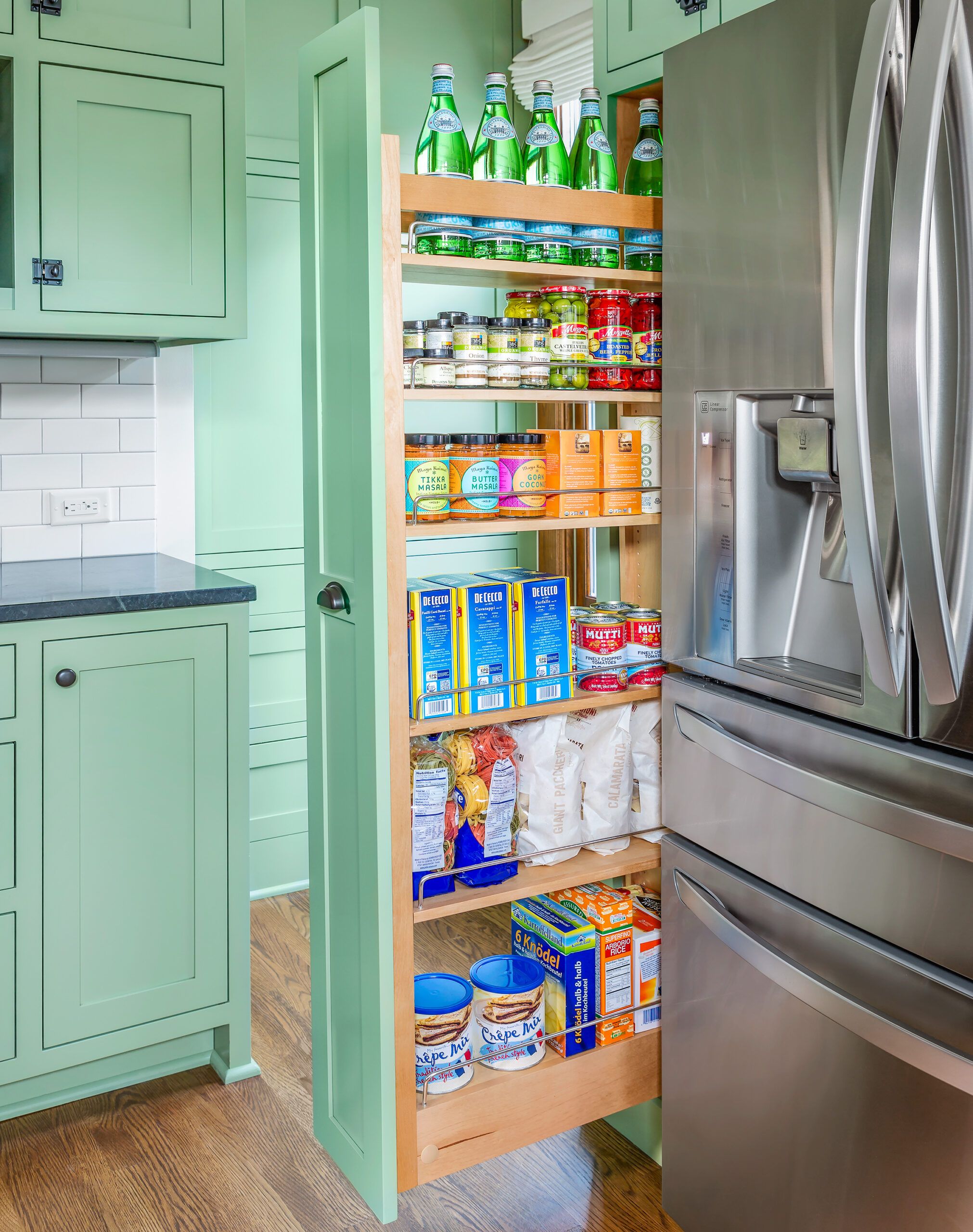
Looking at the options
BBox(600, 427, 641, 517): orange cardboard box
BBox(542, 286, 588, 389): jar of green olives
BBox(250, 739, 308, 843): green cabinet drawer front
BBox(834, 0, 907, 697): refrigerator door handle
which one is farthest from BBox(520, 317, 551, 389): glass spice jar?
BBox(250, 739, 308, 843): green cabinet drawer front

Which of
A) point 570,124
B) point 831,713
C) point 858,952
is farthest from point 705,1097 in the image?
point 570,124

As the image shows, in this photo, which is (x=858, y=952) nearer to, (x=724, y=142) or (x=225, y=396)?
(x=724, y=142)

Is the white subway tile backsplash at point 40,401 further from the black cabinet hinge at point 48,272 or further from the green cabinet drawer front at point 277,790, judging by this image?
the green cabinet drawer front at point 277,790

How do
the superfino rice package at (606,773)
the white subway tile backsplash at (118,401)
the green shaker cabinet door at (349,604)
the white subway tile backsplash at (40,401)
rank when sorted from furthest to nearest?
the white subway tile backsplash at (118,401) < the white subway tile backsplash at (40,401) < the superfino rice package at (606,773) < the green shaker cabinet door at (349,604)

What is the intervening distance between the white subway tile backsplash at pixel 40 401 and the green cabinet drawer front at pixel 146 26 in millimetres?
765

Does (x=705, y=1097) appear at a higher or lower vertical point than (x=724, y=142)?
lower

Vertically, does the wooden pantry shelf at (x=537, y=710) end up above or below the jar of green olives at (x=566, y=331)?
below

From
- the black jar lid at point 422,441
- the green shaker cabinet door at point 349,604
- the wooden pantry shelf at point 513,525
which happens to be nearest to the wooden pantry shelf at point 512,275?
the green shaker cabinet door at point 349,604

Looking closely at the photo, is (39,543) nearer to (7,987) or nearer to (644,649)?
(7,987)

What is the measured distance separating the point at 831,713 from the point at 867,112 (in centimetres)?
70

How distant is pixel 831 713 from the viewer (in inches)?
53.3

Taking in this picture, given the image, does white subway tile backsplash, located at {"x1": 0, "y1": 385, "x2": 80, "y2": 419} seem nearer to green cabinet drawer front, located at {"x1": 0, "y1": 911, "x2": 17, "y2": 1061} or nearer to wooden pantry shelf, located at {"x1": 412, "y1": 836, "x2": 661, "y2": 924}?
green cabinet drawer front, located at {"x1": 0, "y1": 911, "x2": 17, "y2": 1061}

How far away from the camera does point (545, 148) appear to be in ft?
5.63

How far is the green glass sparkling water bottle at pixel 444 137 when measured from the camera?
155 centimetres
